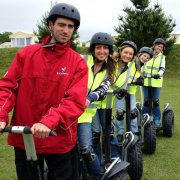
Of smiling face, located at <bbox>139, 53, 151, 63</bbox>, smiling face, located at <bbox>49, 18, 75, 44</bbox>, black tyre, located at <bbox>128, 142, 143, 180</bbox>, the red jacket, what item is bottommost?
black tyre, located at <bbox>128, 142, 143, 180</bbox>

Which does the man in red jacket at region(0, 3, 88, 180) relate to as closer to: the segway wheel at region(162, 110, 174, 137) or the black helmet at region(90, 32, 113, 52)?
the black helmet at region(90, 32, 113, 52)

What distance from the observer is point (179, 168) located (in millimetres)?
5801

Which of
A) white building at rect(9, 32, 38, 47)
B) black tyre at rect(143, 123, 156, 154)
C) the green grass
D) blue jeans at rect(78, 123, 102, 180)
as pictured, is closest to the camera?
blue jeans at rect(78, 123, 102, 180)

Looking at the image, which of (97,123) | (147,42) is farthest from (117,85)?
(147,42)

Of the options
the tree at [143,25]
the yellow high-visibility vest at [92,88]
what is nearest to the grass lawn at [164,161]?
the yellow high-visibility vest at [92,88]

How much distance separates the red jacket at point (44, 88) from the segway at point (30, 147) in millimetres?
242

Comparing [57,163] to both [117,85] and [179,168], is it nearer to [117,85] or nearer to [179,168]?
[117,85]

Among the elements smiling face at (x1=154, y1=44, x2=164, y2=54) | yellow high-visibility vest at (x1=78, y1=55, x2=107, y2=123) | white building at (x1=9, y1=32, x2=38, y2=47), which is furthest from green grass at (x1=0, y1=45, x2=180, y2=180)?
white building at (x1=9, y1=32, x2=38, y2=47)

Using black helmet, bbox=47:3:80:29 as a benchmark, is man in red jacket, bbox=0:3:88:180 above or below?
below

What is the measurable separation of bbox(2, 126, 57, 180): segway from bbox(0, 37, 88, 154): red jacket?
9.5 inches

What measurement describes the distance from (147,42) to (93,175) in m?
Result: 21.3

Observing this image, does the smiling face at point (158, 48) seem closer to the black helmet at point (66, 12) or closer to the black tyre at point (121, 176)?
the black tyre at point (121, 176)

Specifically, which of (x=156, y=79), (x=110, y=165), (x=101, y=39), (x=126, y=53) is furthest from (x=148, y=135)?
(x=101, y=39)

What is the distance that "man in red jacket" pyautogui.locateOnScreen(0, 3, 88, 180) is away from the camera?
2973 millimetres
